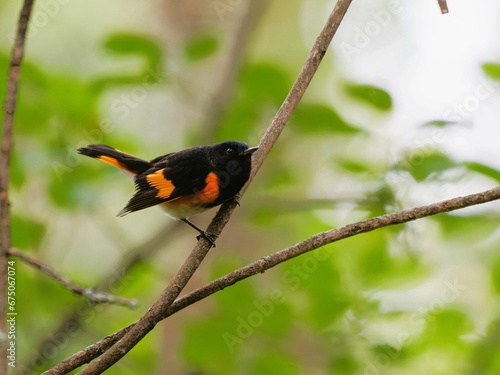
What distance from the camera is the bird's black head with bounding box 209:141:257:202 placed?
274 cm

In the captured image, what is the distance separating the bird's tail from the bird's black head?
1.42 feet

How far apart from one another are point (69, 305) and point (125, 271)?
29 cm

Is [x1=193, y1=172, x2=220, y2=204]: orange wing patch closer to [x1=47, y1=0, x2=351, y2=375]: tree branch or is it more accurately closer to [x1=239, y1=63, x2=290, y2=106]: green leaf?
[x1=239, y1=63, x2=290, y2=106]: green leaf

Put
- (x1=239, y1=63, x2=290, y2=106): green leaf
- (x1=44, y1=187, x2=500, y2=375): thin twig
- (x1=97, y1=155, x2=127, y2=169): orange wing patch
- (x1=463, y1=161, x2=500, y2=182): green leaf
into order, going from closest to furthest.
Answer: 1. (x1=44, y1=187, x2=500, y2=375): thin twig
2. (x1=463, y1=161, x2=500, y2=182): green leaf
3. (x1=239, y1=63, x2=290, y2=106): green leaf
4. (x1=97, y1=155, x2=127, y2=169): orange wing patch

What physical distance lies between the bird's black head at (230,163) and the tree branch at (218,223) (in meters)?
0.51

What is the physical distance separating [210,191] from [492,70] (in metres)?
1.32

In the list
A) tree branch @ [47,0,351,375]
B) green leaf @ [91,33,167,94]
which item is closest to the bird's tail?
green leaf @ [91,33,167,94]

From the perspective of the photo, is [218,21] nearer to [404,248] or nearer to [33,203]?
[33,203]

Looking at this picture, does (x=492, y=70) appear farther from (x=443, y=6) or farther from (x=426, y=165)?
(x=443, y=6)

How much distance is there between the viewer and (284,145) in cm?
319

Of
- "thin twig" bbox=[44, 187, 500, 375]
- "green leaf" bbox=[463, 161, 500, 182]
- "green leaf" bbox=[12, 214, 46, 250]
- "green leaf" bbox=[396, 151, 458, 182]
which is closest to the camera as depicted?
"thin twig" bbox=[44, 187, 500, 375]

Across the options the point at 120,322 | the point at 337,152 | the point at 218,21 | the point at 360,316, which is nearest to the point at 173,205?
the point at 120,322

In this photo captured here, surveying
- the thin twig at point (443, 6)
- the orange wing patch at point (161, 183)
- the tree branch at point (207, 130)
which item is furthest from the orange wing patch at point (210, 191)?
the thin twig at point (443, 6)

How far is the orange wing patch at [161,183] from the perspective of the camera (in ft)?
9.46
